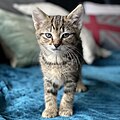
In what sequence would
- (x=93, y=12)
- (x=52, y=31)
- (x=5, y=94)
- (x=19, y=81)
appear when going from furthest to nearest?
1. (x=93, y=12)
2. (x=19, y=81)
3. (x=5, y=94)
4. (x=52, y=31)

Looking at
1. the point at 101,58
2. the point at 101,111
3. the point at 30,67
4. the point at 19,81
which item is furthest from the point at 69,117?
the point at 101,58

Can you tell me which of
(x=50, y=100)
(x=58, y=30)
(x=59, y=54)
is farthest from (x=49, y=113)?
(x=58, y=30)

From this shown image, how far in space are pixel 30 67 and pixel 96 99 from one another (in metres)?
0.74

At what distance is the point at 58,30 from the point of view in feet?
4.47

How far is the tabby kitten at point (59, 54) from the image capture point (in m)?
1.37

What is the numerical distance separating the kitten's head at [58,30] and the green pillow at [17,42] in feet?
2.53

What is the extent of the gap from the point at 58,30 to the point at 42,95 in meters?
0.45

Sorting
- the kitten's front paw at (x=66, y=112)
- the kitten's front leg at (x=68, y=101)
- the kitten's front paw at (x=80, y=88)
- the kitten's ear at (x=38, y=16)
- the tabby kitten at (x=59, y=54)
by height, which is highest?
the kitten's ear at (x=38, y=16)

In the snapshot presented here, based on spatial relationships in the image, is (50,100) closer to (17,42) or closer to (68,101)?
(68,101)

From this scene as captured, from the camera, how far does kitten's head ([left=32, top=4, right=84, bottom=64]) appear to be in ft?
4.43

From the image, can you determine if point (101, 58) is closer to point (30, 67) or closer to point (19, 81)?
point (30, 67)

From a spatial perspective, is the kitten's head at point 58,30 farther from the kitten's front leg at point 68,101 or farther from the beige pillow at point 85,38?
the beige pillow at point 85,38

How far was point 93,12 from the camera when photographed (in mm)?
2738

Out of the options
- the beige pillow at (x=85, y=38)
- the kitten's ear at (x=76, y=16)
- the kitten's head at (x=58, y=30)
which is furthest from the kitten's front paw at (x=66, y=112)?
the beige pillow at (x=85, y=38)
